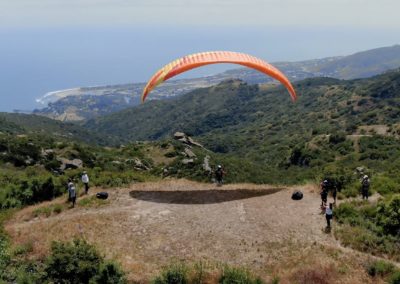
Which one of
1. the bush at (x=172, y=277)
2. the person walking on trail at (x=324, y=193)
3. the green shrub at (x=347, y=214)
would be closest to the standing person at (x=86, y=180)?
the bush at (x=172, y=277)

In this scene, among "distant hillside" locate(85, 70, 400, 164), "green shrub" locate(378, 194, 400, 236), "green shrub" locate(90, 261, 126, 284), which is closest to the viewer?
"green shrub" locate(90, 261, 126, 284)

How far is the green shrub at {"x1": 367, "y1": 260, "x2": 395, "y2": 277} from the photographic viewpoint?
18500 mm

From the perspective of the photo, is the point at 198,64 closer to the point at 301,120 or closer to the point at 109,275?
the point at 109,275

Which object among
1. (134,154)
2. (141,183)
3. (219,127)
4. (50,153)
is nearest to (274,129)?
(219,127)

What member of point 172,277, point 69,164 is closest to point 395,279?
point 172,277

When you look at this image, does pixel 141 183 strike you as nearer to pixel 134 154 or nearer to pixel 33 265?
pixel 33 265

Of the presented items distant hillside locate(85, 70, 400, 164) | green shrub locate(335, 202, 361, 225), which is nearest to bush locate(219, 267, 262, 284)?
green shrub locate(335, 202, 361, 225)

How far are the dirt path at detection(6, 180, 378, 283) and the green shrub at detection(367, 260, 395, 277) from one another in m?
0.59

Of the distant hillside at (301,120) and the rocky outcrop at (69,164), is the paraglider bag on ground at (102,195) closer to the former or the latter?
the rocky outcrop at (69,164)

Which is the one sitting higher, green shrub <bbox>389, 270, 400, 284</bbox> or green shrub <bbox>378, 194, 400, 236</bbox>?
green shrub <bbox>378, 194, 400, 236</bbox>

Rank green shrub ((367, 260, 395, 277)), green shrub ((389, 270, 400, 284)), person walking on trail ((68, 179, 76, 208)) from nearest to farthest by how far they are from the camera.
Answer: green shrub ((389, 270, 400, 284)) < green shrub ((367, 260, 395, 277)) < person walking on trail ((68, 179, 76, 208))

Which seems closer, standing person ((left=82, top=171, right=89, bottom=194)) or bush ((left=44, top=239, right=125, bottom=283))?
bush ((left=44, top=239, right=125, bottom=283))

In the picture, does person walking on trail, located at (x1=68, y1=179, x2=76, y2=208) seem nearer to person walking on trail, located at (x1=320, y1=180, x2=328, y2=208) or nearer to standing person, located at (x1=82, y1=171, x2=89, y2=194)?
standing person, located at (x1=82, y1=171, x2=89, y2=194)

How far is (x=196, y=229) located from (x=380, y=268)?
8.81m
